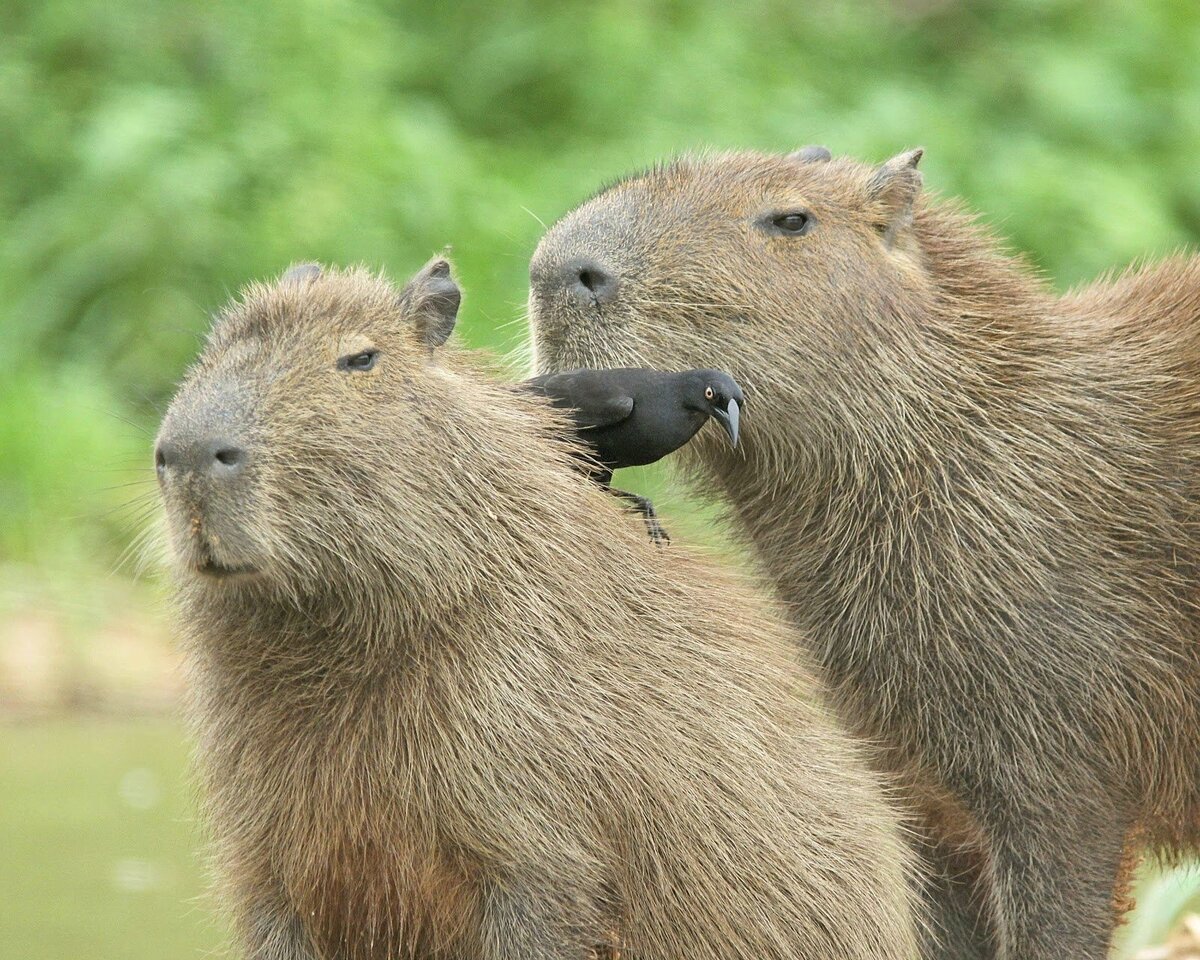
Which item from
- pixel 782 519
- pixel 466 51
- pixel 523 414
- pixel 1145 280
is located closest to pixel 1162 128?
pixel 466 51

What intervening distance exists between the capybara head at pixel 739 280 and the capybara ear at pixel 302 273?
0.52 meters

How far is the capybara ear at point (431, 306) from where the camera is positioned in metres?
3.23

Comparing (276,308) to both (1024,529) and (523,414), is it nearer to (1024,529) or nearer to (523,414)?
(523,414)

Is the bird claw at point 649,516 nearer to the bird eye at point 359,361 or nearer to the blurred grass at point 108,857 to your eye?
the bird eye at point 359,361

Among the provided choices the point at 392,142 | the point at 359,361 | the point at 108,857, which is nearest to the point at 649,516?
the point at 359,361

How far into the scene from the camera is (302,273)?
334 centimetres

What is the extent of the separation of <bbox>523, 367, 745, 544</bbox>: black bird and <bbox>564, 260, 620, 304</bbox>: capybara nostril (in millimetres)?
278

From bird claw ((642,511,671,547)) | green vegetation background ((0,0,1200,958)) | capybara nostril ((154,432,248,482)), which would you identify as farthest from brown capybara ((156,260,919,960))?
green vegetation background ((0,0,1200,958))

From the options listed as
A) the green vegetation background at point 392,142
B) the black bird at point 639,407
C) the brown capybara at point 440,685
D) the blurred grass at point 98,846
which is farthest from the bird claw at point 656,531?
the green vegetation background at point 392,142

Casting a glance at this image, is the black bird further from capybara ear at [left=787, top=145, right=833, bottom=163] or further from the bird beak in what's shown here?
capybara ear at [left=787, top=145, right=833, bottom=163]

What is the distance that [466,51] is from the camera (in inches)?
387

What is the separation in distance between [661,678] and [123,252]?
552 cm

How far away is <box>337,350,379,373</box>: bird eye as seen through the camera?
121 inches

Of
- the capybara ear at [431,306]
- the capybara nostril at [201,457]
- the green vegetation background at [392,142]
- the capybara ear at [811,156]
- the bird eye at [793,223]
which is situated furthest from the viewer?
the green vegetation background at [392,142]
